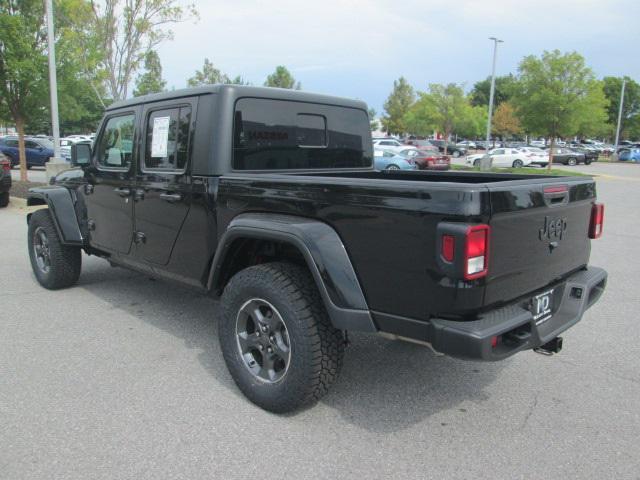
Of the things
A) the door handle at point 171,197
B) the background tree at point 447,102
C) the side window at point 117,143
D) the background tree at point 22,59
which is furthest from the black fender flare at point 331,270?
the background tree at point 447,102

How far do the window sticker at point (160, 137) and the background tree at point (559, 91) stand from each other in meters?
28.2

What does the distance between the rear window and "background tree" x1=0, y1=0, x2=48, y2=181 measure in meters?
12.0

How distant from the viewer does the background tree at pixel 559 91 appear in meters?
28.2

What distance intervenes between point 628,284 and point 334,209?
4.71m

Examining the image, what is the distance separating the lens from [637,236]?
916cm

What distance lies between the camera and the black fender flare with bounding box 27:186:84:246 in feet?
16.8

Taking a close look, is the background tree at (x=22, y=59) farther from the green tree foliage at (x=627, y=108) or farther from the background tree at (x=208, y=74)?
the green tree foliage at (x=627, y=108)

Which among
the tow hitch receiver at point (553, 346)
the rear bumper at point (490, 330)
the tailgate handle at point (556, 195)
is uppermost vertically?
the tailgate handle at point (556, 195)

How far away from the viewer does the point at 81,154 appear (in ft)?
15.9

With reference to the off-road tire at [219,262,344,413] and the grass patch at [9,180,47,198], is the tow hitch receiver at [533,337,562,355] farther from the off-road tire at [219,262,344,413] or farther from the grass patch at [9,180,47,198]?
the grass patch at [9,180,47,198]

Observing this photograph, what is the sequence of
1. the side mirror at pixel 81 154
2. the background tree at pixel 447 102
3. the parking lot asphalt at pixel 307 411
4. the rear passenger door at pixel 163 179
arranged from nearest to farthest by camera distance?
the parking lot asphalt at pixel 307 411 < the rear passenger door at pixel 163 179 < the side mirror at pixel 81 154 < the background tree at pixel 447 102

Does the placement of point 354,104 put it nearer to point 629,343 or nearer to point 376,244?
point 376,244

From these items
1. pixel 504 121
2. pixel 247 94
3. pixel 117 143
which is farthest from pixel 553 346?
pixel 504 121

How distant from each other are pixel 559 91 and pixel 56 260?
2904cm
